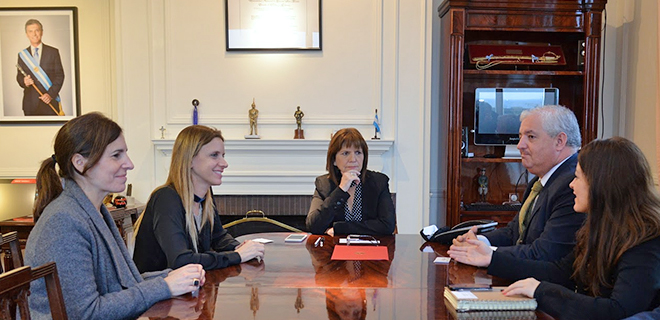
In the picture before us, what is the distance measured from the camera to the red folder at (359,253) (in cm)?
216

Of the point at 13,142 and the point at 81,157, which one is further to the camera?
the point at 13,142

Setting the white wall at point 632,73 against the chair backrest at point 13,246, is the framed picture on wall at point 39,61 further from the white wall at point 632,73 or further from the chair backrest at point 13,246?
the white wall at point 632,73

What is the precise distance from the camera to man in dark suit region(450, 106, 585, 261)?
1913 mm

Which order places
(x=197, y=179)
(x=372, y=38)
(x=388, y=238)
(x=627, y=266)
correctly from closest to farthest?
(x=627, y=266), (x=197, y=179), (x=388, y=238), (x=372, y=38)

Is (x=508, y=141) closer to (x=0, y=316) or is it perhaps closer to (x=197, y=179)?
(x=197, y=179)

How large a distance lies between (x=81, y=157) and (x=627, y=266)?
5.23ft

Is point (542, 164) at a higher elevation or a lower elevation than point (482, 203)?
higher

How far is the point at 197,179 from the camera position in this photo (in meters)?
2.23

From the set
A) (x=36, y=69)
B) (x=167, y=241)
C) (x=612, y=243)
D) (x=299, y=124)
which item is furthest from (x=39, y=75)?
(x=612, y=243)

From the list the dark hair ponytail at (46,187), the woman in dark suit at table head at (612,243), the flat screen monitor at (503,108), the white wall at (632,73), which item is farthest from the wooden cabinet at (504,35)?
the dark hair ponytail at (46,187)

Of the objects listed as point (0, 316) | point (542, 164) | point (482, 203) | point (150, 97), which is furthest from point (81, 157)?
point (482, 203)

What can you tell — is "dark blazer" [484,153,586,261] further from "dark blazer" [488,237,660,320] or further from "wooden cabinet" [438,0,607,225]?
"wooden cabinet" [438,0,607,225]

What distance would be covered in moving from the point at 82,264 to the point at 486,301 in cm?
111

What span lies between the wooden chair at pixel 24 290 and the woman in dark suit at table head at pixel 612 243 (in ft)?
3.99
